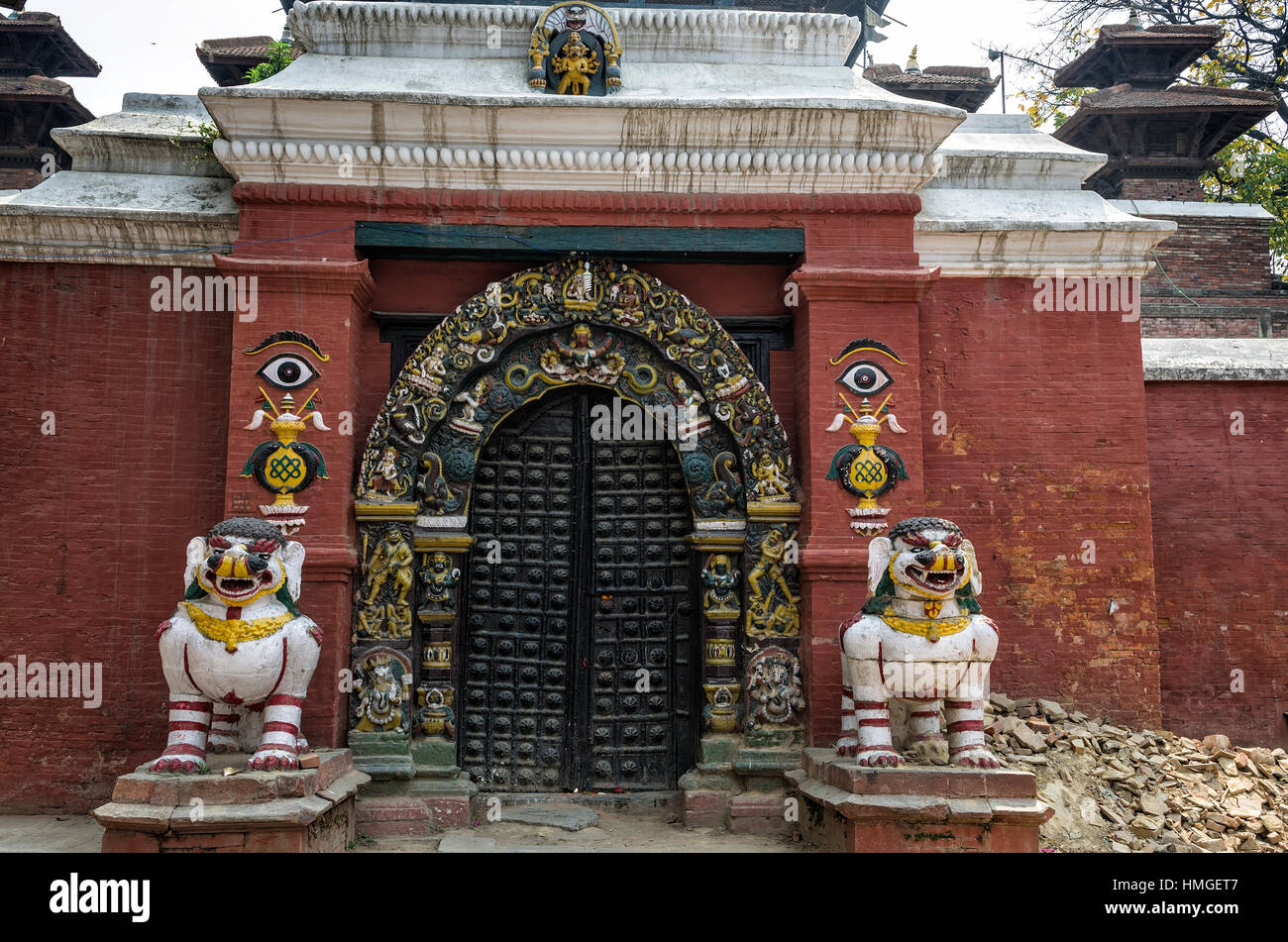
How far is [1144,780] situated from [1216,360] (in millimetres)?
3922

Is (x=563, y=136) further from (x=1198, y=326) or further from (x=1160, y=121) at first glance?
(x=1160, y=121)

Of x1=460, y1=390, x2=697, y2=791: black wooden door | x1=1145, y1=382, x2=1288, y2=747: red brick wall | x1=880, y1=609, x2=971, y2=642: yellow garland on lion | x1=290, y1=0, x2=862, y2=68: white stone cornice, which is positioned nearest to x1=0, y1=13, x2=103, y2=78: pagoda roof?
x1=290, y1=0, x2=862, y2=68: white stone cornice

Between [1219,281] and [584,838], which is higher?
[1219,281]

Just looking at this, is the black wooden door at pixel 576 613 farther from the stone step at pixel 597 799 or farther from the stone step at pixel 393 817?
the stone step at pixel 393 817

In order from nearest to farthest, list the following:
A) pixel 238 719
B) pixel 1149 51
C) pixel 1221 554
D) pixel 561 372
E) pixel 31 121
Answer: pixel 238 719, pixel 561 372, pixel 1221 554, pixel 31 121, pixel 1149 51

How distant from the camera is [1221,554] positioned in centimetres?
932

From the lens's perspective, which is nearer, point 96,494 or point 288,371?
point 288,371

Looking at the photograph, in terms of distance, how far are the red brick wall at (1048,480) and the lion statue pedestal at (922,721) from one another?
6.00ft

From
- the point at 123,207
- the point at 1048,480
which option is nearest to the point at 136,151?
the point at 123,207

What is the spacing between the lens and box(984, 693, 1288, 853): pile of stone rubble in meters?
7.29

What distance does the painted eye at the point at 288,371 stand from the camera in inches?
299

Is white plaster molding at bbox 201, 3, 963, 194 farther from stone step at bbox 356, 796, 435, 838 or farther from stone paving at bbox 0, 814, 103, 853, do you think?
stone paving at bbox 0, 814, 103, 853

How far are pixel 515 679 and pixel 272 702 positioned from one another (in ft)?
6.41

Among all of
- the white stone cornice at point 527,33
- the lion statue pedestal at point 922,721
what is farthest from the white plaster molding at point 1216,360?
the lion statue pedestal at point 922,721
